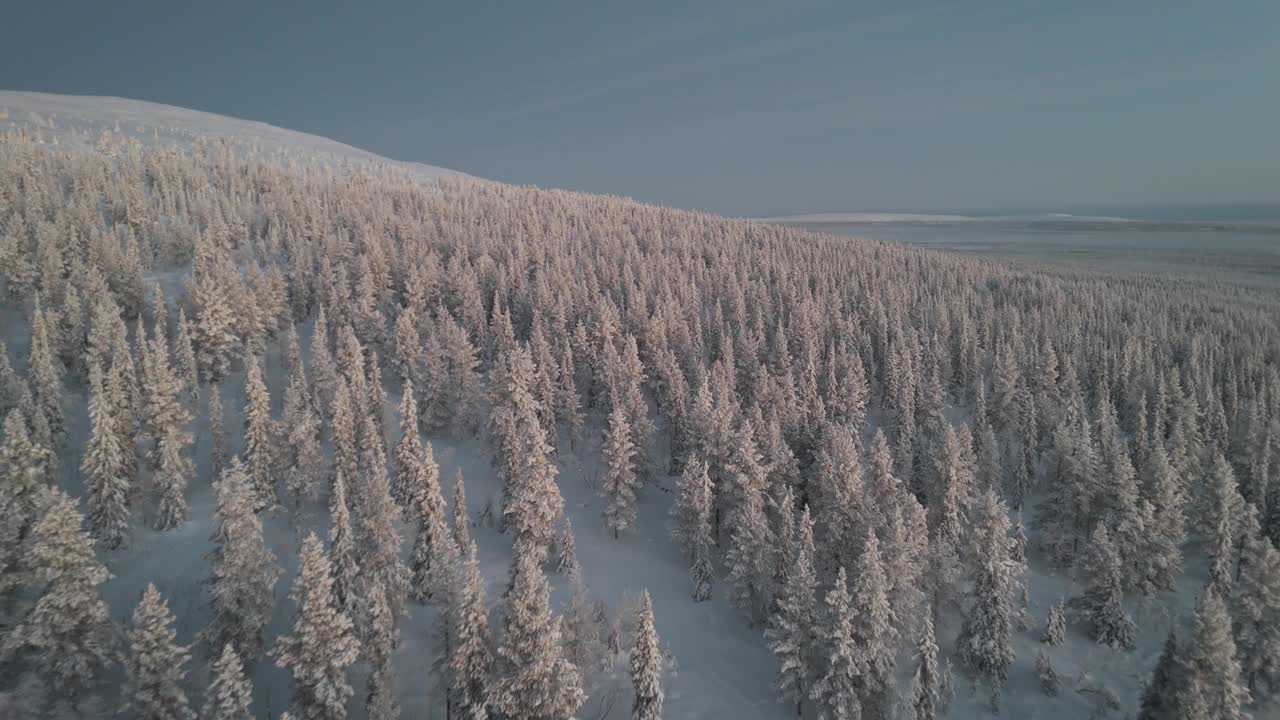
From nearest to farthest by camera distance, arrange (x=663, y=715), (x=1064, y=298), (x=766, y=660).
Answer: (x=663, y=715) < (x=766, y=660) < (x=1064, y=298)

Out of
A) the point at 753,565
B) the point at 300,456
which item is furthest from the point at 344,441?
the point at 753,565

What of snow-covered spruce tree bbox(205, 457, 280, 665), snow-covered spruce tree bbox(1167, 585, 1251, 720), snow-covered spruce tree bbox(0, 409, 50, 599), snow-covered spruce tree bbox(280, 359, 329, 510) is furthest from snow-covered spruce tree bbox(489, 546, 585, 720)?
snow-covered spruce tree bbox(1167, 585, 1251, 720)

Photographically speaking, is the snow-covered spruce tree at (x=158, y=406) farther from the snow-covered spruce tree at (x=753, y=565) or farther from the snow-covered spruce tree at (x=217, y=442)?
the snow-covered spruce tree at (x=753, y=565)

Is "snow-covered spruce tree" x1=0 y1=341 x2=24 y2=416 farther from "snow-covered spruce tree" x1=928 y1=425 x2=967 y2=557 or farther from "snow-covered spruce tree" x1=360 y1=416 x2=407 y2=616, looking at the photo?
"snow-covered spruce tree" x1=928 y1=425 x2=967 y2=557

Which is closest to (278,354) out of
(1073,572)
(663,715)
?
(663,715)

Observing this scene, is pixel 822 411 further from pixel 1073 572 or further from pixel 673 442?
pixel 1073 572

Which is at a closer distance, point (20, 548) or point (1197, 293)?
point (20, 548)
